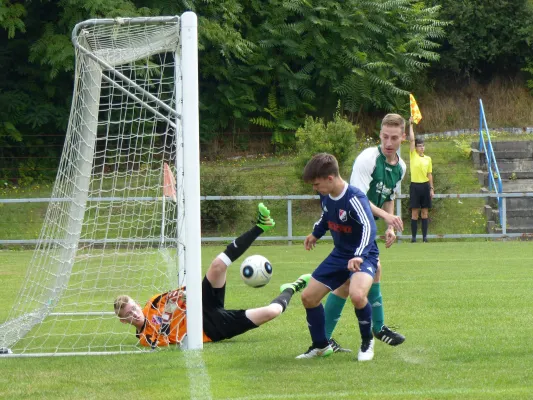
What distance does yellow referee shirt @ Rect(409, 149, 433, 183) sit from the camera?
19.2 meters

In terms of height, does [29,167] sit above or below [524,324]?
above

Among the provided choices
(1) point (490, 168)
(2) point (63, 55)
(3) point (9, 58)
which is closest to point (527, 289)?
(1) point (490, 168)

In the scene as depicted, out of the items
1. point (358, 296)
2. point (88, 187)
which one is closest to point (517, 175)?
point (88, 187)

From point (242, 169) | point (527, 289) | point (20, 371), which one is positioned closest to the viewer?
point (20, 371)

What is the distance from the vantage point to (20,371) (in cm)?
672

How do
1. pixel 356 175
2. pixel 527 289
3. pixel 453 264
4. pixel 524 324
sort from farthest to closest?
pixel 453 264 → pixel 527 289 → pixel 524 324 → pixel 356 175

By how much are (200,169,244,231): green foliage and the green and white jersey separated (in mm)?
13305

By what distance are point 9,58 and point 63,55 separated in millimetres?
3320

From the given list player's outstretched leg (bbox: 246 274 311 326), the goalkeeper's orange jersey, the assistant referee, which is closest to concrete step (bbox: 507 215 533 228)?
the assistant referee

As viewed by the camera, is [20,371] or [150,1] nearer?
[20,371]

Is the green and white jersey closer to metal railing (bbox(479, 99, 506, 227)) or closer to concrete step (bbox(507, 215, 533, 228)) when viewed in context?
metal railing (bbox(479, 99, 506, 227))

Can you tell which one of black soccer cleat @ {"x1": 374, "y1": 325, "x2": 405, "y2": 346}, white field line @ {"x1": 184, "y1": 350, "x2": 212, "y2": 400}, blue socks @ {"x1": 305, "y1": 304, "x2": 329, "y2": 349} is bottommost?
white field line @ {"x1": 184, "y1": 350, "x2": 212, "y2": 400}

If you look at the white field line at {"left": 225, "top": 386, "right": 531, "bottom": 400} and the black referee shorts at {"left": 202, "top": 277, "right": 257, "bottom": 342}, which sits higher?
the black referee shorts at {"left": 202, "top": 277, "right": 257, "bottom": 342}

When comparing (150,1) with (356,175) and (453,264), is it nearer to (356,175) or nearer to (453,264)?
(453,264)
